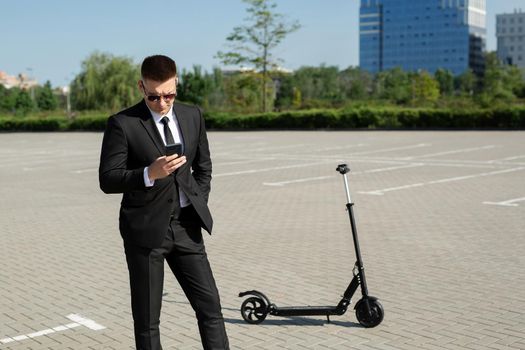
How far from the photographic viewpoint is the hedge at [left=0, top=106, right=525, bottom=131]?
35.2 meters

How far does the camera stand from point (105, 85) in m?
59.5

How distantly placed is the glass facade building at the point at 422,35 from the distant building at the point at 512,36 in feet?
43.5

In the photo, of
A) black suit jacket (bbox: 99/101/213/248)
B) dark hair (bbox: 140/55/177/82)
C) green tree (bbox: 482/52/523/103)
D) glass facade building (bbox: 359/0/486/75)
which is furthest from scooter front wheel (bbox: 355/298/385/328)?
glass facade building (bbox: 359/0/486/75)

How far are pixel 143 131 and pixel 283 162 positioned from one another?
1608cm

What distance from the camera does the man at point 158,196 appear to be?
3.02m

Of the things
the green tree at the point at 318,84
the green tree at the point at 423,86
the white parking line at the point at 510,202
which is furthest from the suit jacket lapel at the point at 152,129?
the green tree at the point at 318,84

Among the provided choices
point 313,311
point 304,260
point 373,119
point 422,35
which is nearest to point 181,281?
point 313,311

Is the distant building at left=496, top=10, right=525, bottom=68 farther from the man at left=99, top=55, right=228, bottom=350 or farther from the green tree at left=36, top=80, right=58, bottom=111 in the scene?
the man at left=99, top=55, right=228, bottom=350

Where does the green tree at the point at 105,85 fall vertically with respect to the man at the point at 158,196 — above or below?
above

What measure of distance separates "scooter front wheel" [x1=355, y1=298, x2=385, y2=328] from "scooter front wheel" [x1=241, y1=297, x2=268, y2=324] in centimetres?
66

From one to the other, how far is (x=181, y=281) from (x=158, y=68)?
1.00 meters

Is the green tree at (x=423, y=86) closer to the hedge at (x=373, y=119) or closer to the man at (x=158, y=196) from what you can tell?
the hedge at (x=373, y=119)

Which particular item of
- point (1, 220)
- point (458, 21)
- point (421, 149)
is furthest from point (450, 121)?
point (458, 21)

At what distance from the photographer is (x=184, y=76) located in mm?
66062
